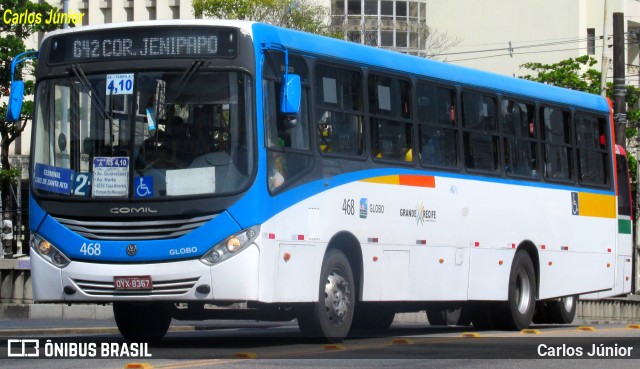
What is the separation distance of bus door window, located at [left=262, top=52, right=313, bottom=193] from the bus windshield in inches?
14.1

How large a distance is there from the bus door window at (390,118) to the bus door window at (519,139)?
9.52 ft

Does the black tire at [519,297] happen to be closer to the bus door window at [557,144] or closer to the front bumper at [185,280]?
the bus door window at [557,144]

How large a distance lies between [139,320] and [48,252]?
5.80 ft

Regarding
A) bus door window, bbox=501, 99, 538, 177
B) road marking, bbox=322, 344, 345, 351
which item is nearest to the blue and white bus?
road marking, bbox=322, 344, 345, 351

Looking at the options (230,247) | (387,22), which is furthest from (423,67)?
(387,22)

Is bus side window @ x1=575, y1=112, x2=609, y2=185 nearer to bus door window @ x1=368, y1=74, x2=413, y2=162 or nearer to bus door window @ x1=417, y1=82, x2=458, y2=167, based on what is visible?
bus door window @ x1=417, y1=82, x2=458, y2=167

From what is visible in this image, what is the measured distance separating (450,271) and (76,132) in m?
5.90

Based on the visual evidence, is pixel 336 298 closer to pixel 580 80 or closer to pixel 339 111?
pixel 339 111

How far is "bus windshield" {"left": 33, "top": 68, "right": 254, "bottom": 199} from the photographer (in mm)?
15172

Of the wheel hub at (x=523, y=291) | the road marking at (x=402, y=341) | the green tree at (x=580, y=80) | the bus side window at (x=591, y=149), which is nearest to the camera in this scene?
the road marking at (x=402, y=341)

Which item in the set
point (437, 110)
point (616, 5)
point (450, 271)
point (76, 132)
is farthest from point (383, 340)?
point (616, 5)

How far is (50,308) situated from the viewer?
89.8ft

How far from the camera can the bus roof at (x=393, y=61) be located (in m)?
15.7

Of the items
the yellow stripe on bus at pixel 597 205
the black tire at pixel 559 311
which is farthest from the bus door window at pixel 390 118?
the black tire at pixel 559 311
